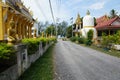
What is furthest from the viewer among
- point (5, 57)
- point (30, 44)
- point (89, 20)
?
point (89, 20)

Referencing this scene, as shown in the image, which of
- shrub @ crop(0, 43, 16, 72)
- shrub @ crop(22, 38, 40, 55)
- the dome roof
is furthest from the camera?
the dome roof

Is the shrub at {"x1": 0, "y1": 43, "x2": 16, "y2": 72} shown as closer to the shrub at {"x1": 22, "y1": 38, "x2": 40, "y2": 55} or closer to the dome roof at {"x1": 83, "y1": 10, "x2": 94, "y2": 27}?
the shrub at {"x1": 22, "y1": 38, "x2": 40, "y2": 55}

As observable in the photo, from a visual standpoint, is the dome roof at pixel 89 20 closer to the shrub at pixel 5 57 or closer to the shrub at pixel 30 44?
the shrub at pixel 30 44

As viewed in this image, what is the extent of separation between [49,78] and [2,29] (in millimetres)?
4952

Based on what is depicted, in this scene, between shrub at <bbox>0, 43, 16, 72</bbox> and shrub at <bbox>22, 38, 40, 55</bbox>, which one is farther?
shrub at <bbox>22, 38, 40, 55</bbox>

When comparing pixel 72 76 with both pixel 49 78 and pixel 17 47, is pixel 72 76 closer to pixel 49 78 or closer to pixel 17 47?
pixel 49 78

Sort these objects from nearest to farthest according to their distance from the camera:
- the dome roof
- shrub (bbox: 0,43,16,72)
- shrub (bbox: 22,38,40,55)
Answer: shrub (bbox: 0,43,16,72) → shrub (bbox: 22,38,40,55) → the dome roof

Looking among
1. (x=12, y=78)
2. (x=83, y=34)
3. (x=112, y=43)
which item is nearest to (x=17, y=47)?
(x=12, y=78)

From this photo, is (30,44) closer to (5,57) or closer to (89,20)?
(5,57)

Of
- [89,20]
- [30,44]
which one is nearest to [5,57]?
[30,44]

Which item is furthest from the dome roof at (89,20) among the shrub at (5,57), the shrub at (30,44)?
the shrub at (5,57)

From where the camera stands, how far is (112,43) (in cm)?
2934

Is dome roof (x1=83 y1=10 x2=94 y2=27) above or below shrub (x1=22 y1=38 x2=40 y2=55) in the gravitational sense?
above

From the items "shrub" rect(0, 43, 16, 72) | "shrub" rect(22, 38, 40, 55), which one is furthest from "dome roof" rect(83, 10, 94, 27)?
"shrub" rect(0, 43, 16, 72)
